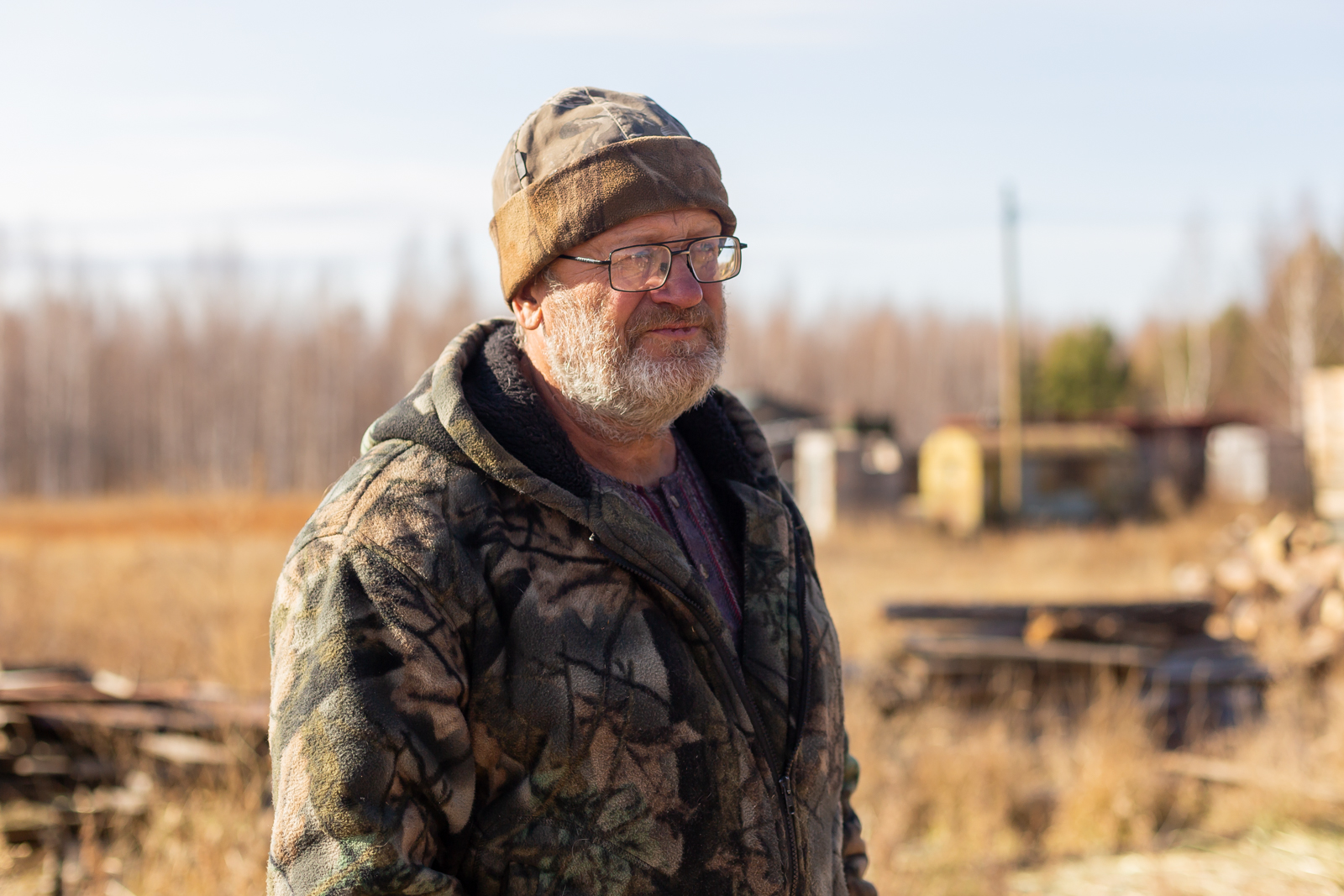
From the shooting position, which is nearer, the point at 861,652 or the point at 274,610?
the point at 274,610

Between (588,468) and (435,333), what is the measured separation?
55.5 meters

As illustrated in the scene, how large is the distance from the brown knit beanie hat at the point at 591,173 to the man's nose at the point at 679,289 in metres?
0.11

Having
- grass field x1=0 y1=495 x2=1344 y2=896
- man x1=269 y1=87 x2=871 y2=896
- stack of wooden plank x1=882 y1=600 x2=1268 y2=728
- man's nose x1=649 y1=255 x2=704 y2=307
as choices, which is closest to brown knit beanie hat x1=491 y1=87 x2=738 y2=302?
man x1=269 y1=87 x2=871 y2=896

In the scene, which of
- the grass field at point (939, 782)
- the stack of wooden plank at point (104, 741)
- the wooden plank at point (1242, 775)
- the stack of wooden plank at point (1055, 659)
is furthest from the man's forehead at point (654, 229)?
the stack of wooden plank at point (1055, 659)

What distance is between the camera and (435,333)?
55.8 m

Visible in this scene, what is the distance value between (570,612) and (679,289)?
67 cm

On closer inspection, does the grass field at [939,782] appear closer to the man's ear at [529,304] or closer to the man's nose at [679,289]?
the man's ear at [529,304]

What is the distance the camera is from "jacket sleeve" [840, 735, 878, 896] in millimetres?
2357

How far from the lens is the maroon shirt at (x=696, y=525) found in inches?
82.9

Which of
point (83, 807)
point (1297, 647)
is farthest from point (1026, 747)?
point (83, 807)

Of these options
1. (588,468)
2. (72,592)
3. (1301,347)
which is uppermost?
(588,468)

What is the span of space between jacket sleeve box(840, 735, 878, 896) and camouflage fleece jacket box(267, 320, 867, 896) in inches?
13.5

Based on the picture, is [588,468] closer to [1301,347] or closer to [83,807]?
[83,807]

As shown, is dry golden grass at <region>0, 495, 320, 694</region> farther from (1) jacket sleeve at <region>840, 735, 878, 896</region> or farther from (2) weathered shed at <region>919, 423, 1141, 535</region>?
(2) weathered shed at <region>919, 423, 1141, 535</region>
